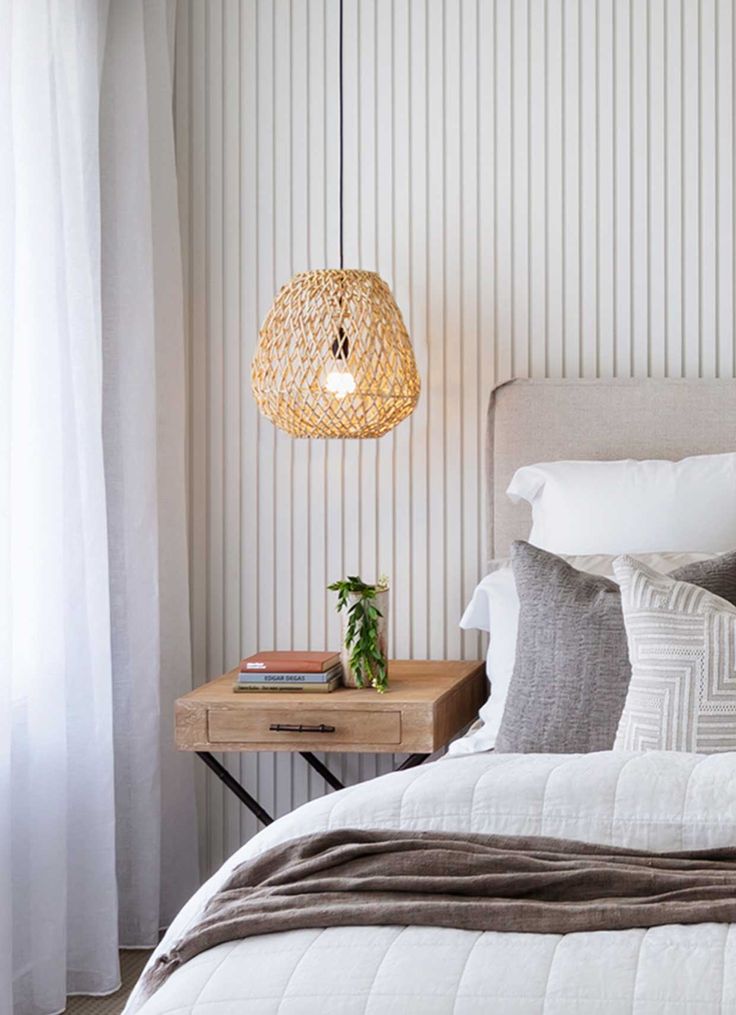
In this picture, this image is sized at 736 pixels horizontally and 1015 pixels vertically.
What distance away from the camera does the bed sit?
1.24 meters

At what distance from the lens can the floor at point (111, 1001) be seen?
2.75 metres

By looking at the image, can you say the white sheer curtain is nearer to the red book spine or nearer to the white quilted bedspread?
the red book spine

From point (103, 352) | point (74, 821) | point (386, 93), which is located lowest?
point (74, 821)

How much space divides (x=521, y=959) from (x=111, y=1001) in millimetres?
1791

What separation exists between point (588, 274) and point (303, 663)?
1.18 metres

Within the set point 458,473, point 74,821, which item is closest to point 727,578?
point 458,473

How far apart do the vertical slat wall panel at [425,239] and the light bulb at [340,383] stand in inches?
13.7

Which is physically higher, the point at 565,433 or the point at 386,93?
the point at 386,93

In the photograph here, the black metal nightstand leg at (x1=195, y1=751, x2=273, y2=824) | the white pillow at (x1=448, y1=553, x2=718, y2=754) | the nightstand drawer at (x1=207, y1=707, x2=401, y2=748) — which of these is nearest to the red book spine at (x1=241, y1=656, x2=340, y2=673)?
the nightstand drawer at (x1=207, y1=707, x2=401, y2=748)

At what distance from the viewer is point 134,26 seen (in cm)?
307

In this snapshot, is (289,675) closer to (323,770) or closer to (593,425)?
(323,770)

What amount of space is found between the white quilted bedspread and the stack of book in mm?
1217

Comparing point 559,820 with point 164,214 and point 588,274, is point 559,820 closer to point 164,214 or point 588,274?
point 588,274

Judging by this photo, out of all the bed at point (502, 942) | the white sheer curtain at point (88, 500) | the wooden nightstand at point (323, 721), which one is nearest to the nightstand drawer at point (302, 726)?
the wooden nightstand at point (323, 721)
